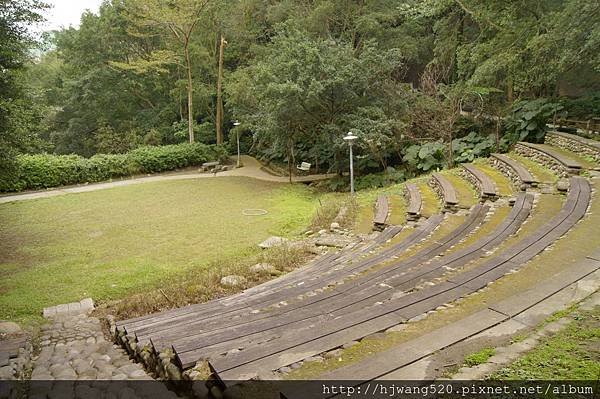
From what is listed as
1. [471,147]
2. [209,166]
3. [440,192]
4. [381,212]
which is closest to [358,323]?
[381,212]

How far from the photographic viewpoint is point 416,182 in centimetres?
1239

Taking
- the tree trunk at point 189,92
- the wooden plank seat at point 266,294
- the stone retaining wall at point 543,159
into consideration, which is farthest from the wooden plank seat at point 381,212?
the tree trunk at point 189,92

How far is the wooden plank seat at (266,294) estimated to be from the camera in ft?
14.6

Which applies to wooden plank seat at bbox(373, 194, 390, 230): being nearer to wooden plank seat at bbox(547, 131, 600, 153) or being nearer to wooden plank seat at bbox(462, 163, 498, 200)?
wooden plank seat at bbox(462, 163, 498, 200)

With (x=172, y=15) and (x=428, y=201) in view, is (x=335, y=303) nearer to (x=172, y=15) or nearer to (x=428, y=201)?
(x=428, y=201)

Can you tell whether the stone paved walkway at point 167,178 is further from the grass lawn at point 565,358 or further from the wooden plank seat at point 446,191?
the grass lawn at point 565,358

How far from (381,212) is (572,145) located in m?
5.72

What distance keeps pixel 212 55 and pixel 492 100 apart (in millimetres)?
16895

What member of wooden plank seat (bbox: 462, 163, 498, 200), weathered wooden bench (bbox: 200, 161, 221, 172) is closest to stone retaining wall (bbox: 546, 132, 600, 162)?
wooden plank seat (bbox: 462, 163, 498, 200)

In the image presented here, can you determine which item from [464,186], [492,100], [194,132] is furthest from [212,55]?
[464,186]

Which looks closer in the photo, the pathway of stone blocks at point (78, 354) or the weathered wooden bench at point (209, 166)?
the pathway of stone blocks at point (78, 354)

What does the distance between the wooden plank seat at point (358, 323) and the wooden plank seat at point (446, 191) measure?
12.3 feet

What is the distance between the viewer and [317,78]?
584 inches

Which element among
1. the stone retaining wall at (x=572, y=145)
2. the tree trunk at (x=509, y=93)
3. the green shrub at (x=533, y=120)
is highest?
the tree trunk at (x=509, y=93)
